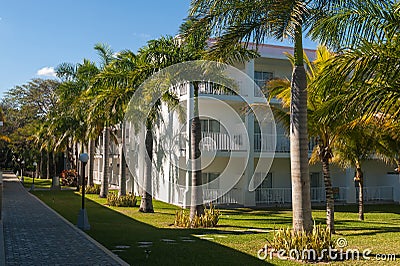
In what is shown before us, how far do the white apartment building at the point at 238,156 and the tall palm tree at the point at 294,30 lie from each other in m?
10.1

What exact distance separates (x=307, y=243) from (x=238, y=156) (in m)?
13.7

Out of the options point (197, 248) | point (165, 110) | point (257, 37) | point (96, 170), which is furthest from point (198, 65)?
point (96, 170)

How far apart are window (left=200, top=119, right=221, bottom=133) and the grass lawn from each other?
4948 mm

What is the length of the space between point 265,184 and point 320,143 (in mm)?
Result: 12675

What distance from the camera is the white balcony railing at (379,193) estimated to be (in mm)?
28244

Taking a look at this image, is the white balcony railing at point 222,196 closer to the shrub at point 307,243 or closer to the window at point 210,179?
the window at point 210,179

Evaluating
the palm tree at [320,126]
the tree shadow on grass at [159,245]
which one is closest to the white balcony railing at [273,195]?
the tree shadow on grass at [159,245]

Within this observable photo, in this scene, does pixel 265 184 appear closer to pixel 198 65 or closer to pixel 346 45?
pixel 198 65

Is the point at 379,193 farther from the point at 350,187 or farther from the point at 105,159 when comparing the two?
the point at 105,159

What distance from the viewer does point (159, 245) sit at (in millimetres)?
11766

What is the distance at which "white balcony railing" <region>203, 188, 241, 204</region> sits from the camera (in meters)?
24.1

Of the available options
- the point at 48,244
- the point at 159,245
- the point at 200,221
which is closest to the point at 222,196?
the point at 200,221

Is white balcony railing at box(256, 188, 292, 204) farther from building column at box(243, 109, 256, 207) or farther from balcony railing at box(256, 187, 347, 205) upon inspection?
building column at box(243, 109, 256, 207)

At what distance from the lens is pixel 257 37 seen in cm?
1065
